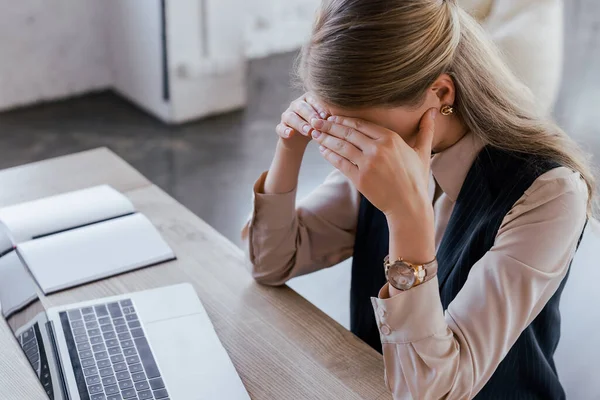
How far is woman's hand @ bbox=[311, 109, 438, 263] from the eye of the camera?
1.01 meters

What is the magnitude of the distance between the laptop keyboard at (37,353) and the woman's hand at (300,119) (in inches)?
18.8

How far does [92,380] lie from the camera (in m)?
1.01

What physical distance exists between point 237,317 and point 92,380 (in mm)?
241

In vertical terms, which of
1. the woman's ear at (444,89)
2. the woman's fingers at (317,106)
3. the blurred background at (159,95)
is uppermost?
the woman's ear at (444,89)

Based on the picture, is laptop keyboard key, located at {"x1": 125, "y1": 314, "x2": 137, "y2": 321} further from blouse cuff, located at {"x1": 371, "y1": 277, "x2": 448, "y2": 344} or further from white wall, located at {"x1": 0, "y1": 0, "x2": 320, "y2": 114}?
white wall, located at {"x1": 0, "y1": 0, "x2": 320, "y2": 114}

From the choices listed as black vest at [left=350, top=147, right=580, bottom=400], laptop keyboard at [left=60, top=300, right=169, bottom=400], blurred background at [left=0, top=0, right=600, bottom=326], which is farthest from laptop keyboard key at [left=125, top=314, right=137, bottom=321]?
blurred background at [left=0, top=0, right=600, bottom=326]

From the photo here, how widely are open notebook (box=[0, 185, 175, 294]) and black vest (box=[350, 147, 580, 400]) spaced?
47cm

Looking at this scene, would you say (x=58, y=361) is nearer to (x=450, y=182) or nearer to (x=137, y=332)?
(x=137, y=332)

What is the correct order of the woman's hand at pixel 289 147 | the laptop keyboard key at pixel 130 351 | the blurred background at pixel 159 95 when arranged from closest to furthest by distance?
the laptop keyboard key at pixel 130 351, the woman's hand at pixel 289 147, the blurred background at pixel 159 95

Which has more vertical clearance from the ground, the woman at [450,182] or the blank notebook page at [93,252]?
the woman at [450,182]

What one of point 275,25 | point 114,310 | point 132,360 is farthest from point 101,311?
point 275,25

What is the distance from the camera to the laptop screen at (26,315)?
1.04 meters

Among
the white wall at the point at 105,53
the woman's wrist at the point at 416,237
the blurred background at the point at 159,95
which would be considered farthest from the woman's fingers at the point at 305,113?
the white wall at the point at 105,53

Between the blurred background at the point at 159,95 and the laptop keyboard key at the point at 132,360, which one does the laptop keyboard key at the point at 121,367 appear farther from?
A: the blurred background at the point at 159,95
